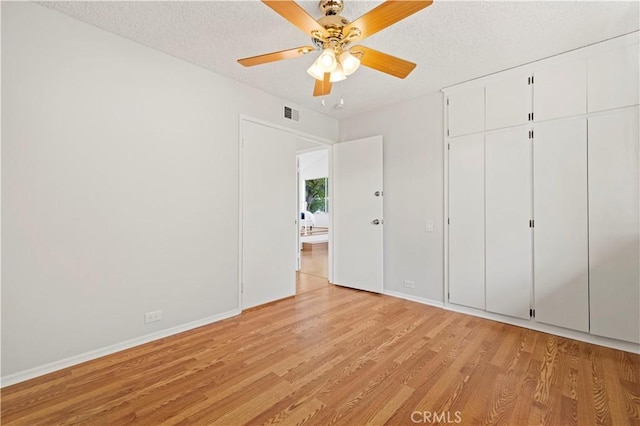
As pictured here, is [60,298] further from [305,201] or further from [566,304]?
[305,201]

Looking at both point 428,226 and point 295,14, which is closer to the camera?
point 295,14

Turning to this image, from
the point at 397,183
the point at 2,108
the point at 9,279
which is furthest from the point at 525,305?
the point at 2,108

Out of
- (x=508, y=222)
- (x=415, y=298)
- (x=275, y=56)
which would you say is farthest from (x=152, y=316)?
(x=508, y=222)

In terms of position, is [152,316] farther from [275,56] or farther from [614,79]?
[614,79]

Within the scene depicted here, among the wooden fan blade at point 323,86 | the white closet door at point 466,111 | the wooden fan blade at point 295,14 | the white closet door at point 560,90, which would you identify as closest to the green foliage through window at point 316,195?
the white closet door at point 466,111

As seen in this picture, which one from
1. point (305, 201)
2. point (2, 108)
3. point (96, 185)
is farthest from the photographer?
point (305, 201)

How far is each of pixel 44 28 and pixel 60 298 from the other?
1.99 metres

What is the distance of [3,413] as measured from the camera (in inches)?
64.9

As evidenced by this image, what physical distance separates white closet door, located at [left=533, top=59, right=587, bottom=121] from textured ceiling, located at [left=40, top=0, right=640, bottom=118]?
7.0 inches

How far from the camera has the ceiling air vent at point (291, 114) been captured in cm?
380

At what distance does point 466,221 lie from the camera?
3297 mm

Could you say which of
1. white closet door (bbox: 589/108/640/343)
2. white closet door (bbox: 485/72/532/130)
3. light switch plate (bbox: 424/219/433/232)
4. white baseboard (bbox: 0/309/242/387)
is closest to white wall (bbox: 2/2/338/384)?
white baseboard (bbox: 0/309/242/387)

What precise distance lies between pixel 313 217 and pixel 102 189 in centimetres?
809

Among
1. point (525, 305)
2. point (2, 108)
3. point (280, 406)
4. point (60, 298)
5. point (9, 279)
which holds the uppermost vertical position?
point (2, 108)
